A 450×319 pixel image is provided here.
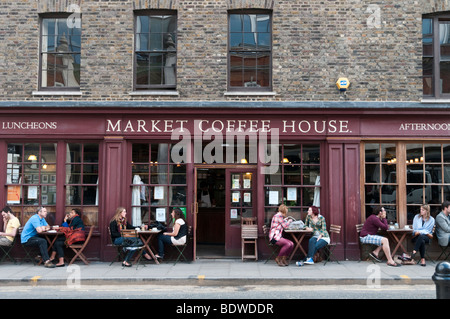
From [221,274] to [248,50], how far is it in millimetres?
5775

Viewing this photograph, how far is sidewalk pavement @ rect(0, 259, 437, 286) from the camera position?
30.6 ft

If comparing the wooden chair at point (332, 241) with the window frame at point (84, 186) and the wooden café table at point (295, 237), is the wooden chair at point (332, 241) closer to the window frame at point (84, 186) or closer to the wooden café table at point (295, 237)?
the wooden café table at point (295, 237)

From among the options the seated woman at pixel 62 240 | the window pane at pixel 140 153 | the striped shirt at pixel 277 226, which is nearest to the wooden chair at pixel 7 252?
the seated woman at pixel 62 240

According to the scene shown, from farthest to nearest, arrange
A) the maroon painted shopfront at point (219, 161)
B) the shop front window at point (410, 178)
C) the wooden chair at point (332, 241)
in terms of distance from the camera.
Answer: the shop front window at point (410, 178) → the maroon painted shopfront at point (219, 161) → the wooden chair at point (332, 241)

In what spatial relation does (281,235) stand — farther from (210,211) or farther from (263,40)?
(263,40)

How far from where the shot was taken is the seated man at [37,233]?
10.7m

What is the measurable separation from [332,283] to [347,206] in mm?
2734

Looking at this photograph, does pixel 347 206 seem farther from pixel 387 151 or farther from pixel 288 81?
pixel 288 81

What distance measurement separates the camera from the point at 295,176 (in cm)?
1184

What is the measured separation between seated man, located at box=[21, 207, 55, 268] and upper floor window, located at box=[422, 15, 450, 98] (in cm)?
1010

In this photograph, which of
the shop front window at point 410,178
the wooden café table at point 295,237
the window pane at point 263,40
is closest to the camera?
the wooden café table at point 295,237

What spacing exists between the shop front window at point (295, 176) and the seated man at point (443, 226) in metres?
2.98

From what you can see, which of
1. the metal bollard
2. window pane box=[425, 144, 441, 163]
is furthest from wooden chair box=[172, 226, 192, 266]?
the metal bollard

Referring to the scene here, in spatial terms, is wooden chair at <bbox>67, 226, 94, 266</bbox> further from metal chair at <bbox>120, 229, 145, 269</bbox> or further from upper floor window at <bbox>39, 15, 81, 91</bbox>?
upper floor window at <bbox>39, 15, 81, 91</bbox>
